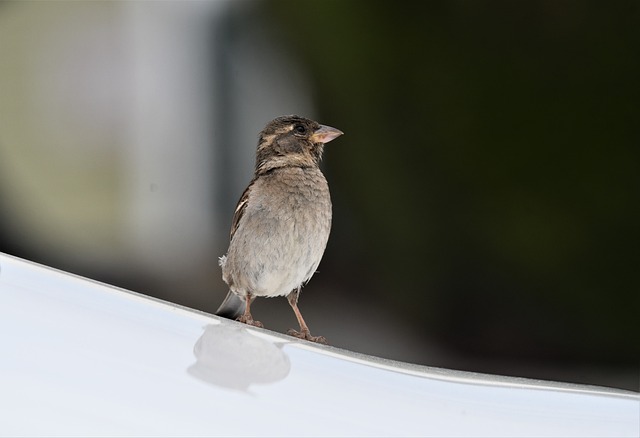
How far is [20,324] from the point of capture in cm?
110

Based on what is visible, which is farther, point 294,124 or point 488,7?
point 488,7

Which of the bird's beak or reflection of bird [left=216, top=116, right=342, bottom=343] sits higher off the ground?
the bird's beak

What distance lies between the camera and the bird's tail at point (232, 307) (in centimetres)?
285

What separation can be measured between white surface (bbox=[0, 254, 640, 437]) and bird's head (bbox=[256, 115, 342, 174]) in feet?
5.10

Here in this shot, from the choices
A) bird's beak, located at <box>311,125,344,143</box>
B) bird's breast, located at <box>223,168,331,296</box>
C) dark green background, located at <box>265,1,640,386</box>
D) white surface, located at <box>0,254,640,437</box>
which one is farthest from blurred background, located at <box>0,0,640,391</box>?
white surface, located at <box>0,254,640,437</box>

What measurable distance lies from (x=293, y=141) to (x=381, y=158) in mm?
2245

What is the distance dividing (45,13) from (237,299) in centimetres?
394

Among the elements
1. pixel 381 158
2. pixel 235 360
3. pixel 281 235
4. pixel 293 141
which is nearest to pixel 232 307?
pixel 281 235

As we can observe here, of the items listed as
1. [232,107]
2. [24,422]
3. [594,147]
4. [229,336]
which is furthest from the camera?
[232,107]

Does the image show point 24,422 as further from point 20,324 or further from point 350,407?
point 350,407

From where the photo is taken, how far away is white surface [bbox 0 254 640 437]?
39.6 inches

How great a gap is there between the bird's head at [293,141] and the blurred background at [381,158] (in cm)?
212

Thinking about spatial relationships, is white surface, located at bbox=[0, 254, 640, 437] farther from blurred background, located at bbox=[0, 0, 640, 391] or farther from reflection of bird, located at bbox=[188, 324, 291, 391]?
blurred background, located at bbox=[0, 0, 640, 391]

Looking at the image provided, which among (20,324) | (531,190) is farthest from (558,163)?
(20,324)
